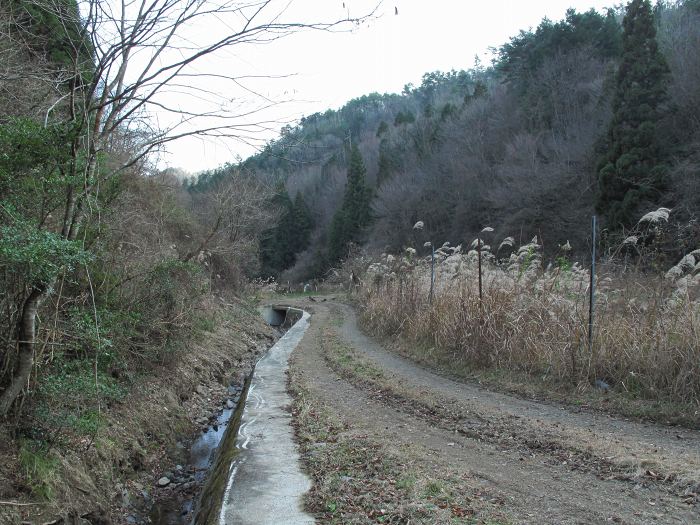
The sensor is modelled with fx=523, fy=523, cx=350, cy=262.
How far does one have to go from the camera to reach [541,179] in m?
30.5

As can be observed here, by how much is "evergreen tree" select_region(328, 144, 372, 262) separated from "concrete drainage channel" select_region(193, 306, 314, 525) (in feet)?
147

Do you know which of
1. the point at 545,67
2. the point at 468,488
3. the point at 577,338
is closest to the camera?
the point at 468,488

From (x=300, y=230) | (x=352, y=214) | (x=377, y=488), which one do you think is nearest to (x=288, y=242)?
(x=300, y=230)

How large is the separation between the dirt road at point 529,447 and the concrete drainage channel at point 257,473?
2.78 ft

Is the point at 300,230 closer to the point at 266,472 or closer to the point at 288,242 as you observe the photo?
the point at 288,242

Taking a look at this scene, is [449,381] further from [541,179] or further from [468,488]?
[541,179]

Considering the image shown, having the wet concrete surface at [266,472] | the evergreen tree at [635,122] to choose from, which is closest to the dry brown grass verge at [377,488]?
the wet concrete surface at [266,472]

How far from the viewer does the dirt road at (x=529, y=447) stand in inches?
158

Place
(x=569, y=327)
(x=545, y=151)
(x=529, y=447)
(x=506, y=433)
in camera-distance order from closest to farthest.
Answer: (x=529, y=447) → (x=506, y=433) → (x=569, y=327) → (x=545, y=151)

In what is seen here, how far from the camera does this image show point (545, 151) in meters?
33.3

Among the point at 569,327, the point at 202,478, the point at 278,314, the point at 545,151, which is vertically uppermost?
the point at 545,151

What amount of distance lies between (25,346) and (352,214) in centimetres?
4979

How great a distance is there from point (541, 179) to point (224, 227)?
728 inches

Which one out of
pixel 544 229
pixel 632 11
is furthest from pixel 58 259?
pixel 544 229
